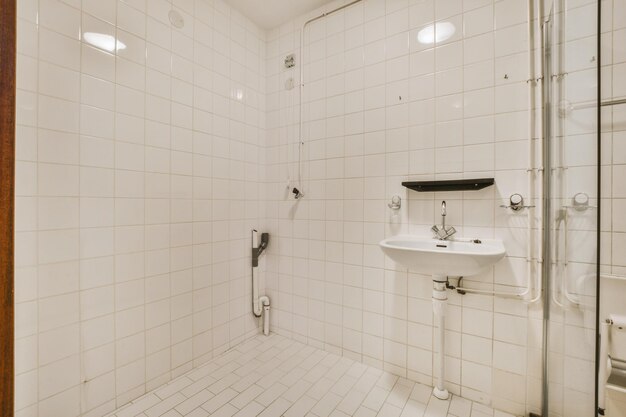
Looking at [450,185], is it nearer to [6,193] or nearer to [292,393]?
[292,393]

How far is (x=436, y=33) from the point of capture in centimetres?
174

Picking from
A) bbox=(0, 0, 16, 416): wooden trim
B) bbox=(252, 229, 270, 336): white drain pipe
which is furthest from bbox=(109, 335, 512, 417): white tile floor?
bbox=(0, 0, 16, 416): wooden trim

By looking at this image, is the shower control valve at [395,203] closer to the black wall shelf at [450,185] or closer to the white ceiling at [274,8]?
the black wall shelf at [450,185]

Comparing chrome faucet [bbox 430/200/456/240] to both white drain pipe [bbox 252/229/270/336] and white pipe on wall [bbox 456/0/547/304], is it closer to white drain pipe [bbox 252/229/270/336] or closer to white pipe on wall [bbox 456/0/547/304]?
white pipe on wall [bbox 456/0/547/304]

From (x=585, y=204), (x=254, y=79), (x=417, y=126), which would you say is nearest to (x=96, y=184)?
(x=254, y=79)

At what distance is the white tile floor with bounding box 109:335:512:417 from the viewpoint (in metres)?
1.52

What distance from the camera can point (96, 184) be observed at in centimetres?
148

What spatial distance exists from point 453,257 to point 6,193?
1.87 metres

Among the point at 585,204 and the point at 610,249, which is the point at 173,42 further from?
the point at 610,249

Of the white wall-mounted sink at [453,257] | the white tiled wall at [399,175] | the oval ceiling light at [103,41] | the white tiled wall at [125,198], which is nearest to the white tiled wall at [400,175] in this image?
the white tiled wall at [399,175]

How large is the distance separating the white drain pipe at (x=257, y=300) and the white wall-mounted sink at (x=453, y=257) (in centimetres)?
126

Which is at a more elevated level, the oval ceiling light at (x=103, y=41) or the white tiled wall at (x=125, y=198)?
the oval ceiling light at (x=103, y=41)

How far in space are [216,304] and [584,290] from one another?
6.83 ft

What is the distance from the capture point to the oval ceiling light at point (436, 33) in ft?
5.58
